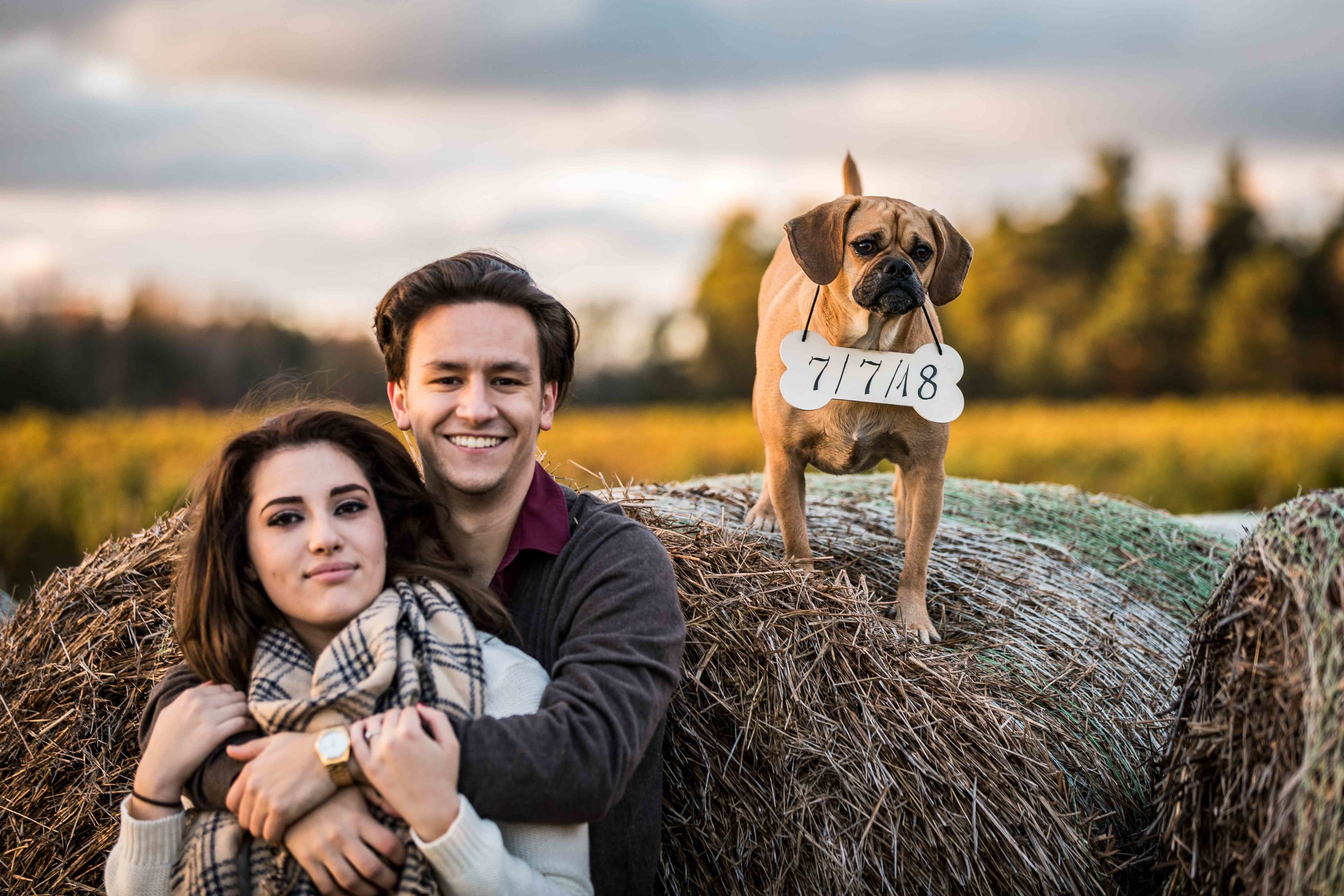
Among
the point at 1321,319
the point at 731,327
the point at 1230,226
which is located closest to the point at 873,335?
the point at 731,327

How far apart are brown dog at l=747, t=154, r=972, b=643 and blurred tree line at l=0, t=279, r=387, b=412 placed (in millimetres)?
10816

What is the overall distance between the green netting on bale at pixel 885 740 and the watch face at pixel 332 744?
1028 mm

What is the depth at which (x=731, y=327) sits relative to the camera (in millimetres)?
24406

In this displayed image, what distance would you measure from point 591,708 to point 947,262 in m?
2.26

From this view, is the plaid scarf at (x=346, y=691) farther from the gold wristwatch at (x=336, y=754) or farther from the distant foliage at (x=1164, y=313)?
the distant foliage at (x=1164, y=313)

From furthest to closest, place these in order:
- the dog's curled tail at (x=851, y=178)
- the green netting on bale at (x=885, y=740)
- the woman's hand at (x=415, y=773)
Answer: the dog's curled tail at (x=851, y=178) < the green netting on bale at (x=885, y=740) < the woman's hand at (x=415, y=773)

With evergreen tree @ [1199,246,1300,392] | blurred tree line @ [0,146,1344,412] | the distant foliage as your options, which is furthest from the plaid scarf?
evergreen tree @ [1199,246,1300,392]

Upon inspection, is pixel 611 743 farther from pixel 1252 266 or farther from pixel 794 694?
pixel 1252 266

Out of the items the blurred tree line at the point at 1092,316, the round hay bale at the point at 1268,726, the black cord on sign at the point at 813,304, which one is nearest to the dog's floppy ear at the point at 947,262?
the black cord on sign at the point at 813,304

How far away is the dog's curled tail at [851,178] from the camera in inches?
182

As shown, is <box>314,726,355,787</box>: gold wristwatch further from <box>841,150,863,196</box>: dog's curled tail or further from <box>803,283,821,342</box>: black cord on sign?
<box>841,150,863,196</box>: dog's curled tail

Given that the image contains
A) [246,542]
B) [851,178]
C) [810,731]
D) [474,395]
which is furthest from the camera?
[851,178]

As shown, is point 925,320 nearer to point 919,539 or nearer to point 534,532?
point 919,539

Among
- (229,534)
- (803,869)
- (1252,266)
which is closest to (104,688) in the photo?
(229,534)
